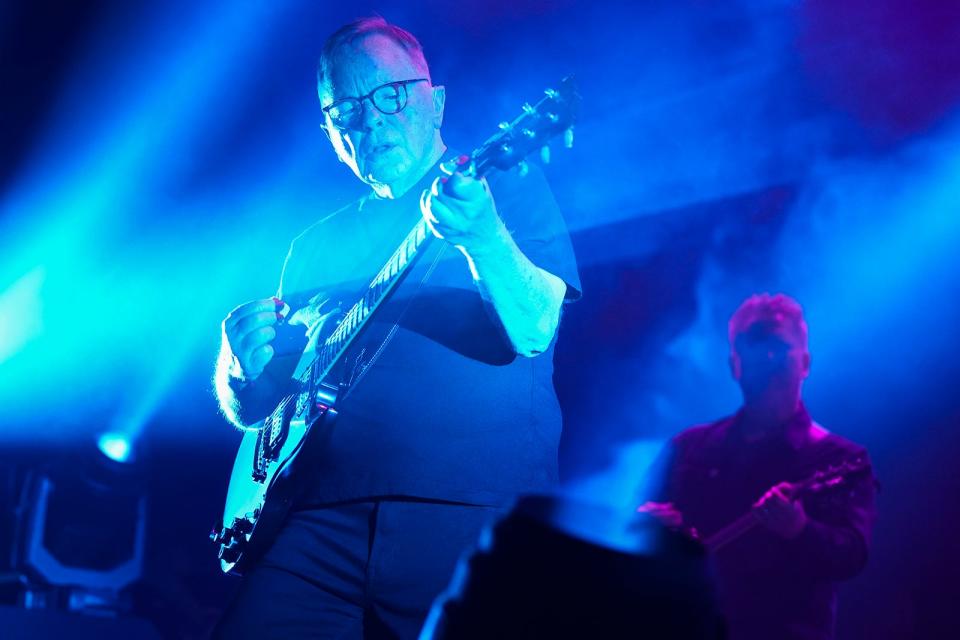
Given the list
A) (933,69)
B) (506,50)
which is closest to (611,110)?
(506,50)

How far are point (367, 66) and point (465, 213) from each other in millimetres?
1039

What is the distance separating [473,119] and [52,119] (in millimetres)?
2544

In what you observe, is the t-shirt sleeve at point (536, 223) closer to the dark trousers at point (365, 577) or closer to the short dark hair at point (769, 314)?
the dark trousers at point (365, 577)

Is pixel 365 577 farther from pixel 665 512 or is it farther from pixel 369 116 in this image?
pixel 665 512

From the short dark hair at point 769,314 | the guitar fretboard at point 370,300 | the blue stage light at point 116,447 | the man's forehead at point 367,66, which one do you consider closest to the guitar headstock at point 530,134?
the guitar fretboard at point 370,300

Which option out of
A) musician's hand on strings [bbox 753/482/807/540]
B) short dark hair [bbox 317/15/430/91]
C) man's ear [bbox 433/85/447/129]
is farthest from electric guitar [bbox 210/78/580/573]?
musician's hand on strings [bbox 753/482/807/540]

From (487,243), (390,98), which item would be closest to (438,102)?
(390,98)

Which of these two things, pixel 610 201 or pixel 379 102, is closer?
pixel 379 102

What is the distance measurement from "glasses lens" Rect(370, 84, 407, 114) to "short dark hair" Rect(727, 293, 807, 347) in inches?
84.2

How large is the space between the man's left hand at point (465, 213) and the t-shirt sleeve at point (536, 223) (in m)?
0.25

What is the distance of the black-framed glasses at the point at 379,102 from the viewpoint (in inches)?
98.2

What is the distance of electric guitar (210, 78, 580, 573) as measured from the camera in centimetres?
201

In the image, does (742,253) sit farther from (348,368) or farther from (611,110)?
(348,368)

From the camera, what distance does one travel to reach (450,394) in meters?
1.95
